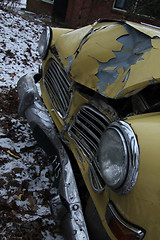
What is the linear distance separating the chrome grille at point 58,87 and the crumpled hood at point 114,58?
19cm

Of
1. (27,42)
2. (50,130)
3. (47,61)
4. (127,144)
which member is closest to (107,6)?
(27,42)

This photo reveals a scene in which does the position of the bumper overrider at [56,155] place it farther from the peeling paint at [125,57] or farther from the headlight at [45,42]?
the peeling paint at [125,57]

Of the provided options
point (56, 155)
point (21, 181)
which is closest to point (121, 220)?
point (56, 155)

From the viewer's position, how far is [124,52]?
5.73ft

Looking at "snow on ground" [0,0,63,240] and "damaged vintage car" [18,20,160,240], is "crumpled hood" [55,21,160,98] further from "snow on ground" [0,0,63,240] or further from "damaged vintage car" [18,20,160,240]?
"snow on ground" [0,0,63,240]

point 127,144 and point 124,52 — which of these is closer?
point 127,144

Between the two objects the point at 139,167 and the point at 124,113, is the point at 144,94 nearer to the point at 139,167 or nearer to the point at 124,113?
the point at 124,113

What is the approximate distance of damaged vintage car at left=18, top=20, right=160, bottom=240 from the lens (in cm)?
113

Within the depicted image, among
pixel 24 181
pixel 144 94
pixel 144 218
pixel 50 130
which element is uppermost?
pixel 144 94

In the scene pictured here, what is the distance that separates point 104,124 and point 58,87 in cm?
85

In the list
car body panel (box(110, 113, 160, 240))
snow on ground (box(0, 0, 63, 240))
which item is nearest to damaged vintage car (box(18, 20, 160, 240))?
car body panel (box(110, 113, 160, 240))

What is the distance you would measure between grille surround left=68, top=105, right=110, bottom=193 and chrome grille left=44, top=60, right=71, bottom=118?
228 millimetres

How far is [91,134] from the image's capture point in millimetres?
1644

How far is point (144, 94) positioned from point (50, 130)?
3.25ft
